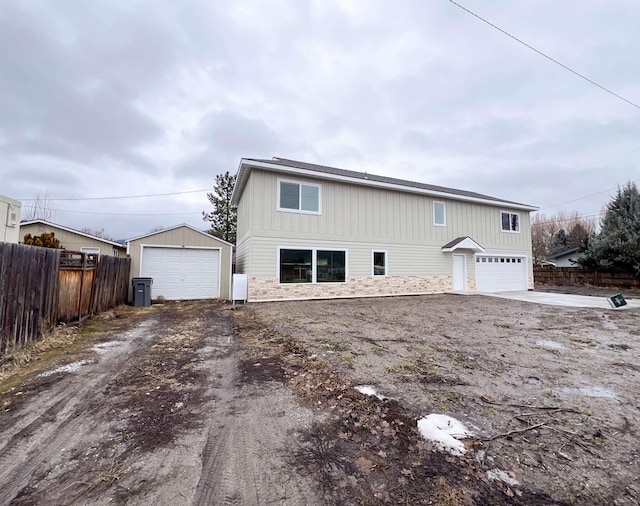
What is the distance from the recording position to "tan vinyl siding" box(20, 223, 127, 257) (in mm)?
12117

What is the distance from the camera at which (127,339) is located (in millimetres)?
5375

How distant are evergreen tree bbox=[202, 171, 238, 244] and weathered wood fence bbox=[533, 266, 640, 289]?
23011 millimetres

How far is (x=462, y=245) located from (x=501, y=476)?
44.1 feet

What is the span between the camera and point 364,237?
12133 mm

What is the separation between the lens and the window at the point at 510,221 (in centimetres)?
1570

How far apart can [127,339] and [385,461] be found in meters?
5.48

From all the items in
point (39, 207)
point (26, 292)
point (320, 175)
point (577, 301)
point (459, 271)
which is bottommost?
point (577, 301)

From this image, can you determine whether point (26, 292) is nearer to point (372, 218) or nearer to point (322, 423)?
point (322, 423)

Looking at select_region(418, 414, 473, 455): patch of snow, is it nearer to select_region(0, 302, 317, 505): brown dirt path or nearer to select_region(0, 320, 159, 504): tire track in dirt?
select_region(0, 302, 317, 505): brown dirt path

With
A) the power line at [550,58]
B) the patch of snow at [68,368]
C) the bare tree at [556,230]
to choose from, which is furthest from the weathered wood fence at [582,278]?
the patch of snow at [68,368]

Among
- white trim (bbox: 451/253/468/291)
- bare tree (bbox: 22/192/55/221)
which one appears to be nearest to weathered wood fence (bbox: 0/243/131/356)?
white trim (bbox: 451/253/468/291)

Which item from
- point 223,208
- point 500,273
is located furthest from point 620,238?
point 223,208

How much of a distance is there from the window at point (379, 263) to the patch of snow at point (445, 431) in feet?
32.9

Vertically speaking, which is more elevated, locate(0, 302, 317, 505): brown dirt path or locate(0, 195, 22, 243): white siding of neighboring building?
locate(0, 195, 22, 243): white siding of neighboring building
